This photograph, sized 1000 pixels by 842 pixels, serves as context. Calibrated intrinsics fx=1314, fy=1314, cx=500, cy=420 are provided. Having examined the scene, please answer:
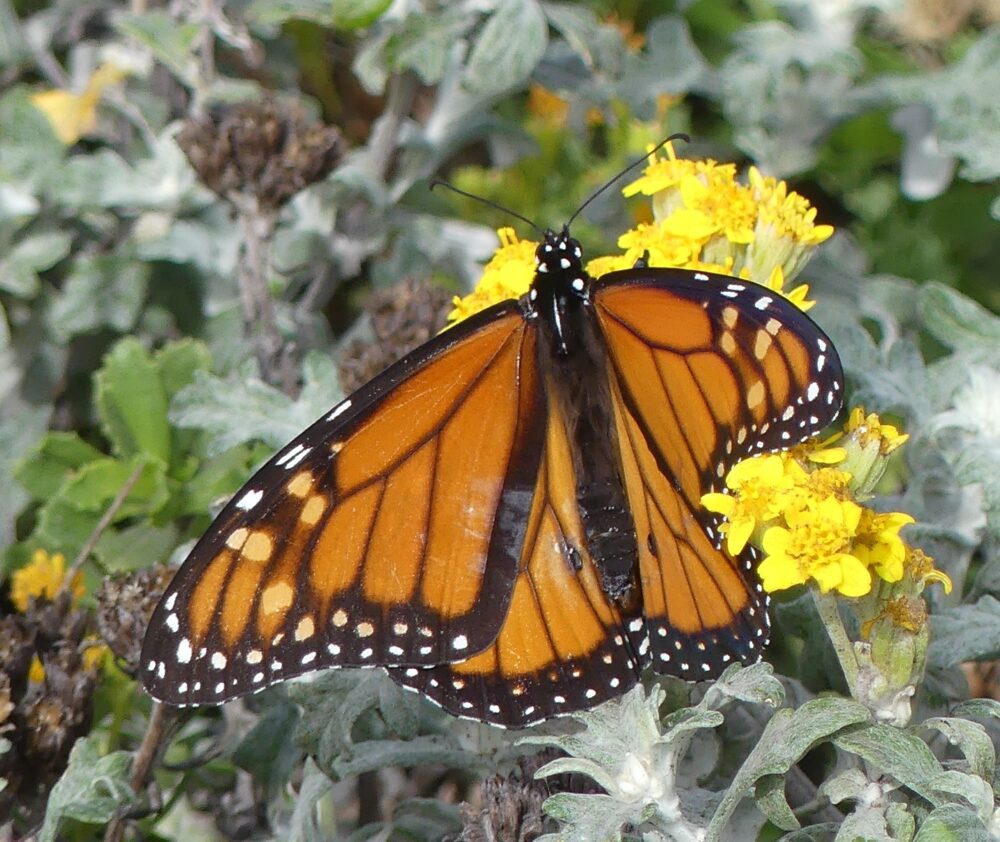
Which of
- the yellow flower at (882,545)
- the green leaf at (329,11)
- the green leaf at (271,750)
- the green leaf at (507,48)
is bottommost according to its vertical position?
the green leaf at (271,750)

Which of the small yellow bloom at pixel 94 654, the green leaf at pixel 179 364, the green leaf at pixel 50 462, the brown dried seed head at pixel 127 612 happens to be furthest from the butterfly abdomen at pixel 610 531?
the green leaf at pixel 50 462

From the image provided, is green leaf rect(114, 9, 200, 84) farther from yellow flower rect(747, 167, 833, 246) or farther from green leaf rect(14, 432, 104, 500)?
yellow flower rect(747, 167, 833, 246)

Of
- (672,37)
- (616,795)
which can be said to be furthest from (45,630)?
(672,37)

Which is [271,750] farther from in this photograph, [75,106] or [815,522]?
[75,106]

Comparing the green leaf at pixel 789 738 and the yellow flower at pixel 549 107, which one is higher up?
the yellow flower at pixel 549 107

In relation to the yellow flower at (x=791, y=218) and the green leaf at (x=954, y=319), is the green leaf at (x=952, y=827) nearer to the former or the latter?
the yellow flower at (x=791, y=218)

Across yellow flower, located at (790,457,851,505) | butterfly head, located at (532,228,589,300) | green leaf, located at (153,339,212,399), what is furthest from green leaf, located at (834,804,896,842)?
green leaf, located at (153,339,212,399)

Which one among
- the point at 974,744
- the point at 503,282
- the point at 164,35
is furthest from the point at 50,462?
the point at 974,744

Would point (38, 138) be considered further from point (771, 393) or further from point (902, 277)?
point (902, 277)
